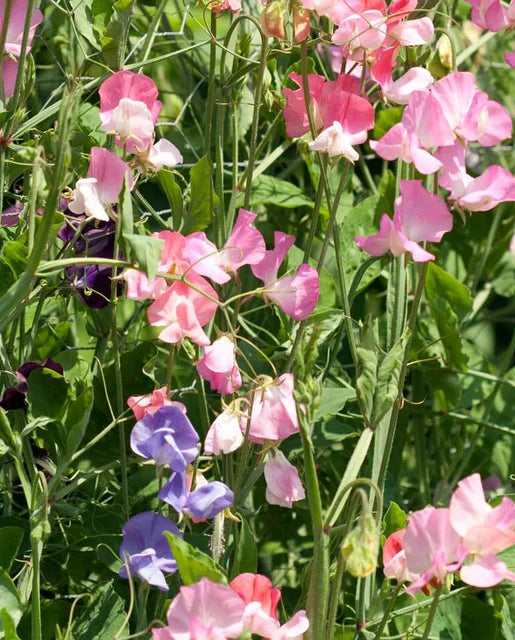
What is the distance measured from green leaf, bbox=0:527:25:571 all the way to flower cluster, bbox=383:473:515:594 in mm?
318

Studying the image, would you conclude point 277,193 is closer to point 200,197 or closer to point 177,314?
point 200,197

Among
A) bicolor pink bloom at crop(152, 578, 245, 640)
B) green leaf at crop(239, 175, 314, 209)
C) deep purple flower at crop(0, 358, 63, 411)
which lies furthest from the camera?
green leaf at crop(239, 175, 314, 209)

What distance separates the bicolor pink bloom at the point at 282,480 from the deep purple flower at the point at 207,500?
0.20ft

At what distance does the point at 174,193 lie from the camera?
935 mm

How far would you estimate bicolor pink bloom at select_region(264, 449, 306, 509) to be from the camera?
0.89 m

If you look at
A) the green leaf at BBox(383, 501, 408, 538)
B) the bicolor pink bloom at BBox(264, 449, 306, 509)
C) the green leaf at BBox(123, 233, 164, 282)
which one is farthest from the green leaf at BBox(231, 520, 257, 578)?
the green leaf at BBox(123, 233, 164, 282)

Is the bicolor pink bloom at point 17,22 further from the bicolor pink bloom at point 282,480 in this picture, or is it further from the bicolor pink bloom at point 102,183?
the bicolor pink bloom at point 282,480

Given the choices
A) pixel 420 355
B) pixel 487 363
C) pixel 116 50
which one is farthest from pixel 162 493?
pixel 487 363

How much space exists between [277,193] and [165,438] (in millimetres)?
552

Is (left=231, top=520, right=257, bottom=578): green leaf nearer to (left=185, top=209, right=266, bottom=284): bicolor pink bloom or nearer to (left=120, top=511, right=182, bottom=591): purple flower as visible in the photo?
(left=120, top=511, right=182, bottom=591): purple flower

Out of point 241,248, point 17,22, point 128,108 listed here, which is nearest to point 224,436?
point 241,248

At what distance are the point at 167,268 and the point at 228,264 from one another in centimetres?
6

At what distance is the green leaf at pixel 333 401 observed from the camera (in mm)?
972

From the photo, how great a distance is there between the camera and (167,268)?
33.7 inches
